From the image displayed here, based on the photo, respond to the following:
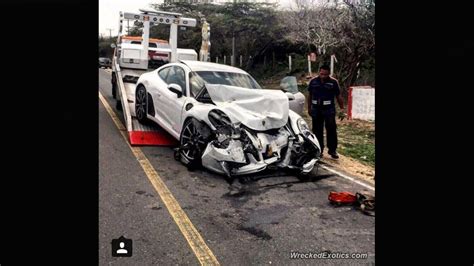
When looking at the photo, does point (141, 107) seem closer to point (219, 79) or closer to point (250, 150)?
point (219, 79)

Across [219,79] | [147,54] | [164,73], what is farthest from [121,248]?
[147,54]

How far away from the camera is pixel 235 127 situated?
11.3 ft

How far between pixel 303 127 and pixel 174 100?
3.66ft

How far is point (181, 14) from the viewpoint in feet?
11.0

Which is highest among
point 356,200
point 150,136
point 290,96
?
point 290,96

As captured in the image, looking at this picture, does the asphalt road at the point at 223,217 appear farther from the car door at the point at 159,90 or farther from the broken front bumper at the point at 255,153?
the car door at the point at 159,90

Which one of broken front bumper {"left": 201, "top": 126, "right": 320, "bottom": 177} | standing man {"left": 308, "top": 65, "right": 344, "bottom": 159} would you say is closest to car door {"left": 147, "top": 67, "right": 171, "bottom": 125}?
broken front bumper {"left": 201, "top": 126, "right": 320, "bottom": 177}

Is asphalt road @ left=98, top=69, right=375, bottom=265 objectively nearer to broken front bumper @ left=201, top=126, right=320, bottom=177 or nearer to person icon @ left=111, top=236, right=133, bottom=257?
person icon @ left=111, top=236, right=133, bottom=257

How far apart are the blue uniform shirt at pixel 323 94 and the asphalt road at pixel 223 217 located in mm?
665

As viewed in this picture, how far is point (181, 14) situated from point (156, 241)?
179cm

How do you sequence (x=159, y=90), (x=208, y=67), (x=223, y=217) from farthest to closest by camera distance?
(x=159, y=90) < (x=208, y=67) < (x=223, y=217)

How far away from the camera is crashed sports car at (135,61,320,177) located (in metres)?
3.37
